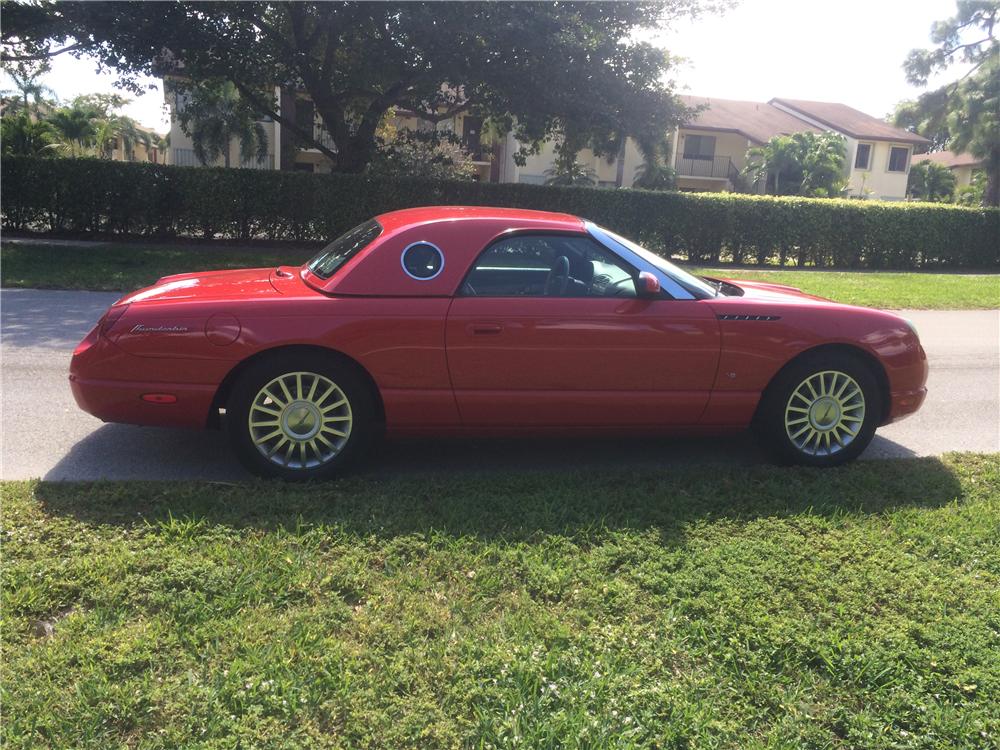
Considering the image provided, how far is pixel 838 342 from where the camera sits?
4859 mm

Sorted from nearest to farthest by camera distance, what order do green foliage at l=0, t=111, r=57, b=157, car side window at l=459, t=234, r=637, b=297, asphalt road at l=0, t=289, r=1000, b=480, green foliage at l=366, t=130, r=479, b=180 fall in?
1. car side window at l=459, t=234, r=637, b=297
2. asphalt road at l=0, t=289, r=1000, b=480
3. green foliage at l=366, t=130, r=479, b=180
4. green foliage at l=0, t=111, r=57, b=157

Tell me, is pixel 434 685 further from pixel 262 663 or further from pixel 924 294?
pixel 924 294

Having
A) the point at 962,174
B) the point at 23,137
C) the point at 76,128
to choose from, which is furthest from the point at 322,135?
the point at 962,174

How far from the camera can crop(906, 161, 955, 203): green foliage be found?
50625 millimetres

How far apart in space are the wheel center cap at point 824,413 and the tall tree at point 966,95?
31.7m

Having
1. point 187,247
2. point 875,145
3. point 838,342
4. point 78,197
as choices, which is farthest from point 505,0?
point 875,145

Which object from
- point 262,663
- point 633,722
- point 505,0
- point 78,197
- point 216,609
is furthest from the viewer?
point 78,197

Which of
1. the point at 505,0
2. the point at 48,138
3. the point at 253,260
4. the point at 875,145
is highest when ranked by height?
the point at 875,145

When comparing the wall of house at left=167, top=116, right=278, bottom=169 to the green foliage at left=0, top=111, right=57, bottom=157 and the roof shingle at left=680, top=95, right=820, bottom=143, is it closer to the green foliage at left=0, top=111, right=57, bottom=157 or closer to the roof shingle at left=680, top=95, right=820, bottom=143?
the green foliage at left=0, top=111, right=57, bottom=157

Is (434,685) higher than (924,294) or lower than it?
lower

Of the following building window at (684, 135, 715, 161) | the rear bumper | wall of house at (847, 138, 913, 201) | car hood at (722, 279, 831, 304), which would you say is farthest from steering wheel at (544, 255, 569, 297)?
wall of house at (847, 138, 913, 201)

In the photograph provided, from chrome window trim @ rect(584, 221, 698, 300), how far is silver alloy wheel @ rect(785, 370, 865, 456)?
93cm

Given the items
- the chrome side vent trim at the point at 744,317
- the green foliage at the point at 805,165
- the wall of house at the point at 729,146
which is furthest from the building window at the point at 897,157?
the chrome side vent trim at the point at 744,317

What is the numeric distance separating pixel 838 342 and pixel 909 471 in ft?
3.03
